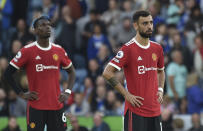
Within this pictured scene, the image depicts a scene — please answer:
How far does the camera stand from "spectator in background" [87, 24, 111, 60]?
1816 centimetres

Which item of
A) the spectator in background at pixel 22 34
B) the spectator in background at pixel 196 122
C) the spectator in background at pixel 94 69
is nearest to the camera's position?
the spectator in background at pixel 196 122

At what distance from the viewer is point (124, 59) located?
9.79 metres

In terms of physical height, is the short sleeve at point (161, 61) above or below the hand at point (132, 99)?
above

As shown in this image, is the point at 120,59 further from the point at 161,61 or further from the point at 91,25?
the point at 91,25

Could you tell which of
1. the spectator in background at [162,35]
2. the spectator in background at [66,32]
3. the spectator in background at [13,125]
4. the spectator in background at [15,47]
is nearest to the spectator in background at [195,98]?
the spectator in background at [162,35]

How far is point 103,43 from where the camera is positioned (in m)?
18.1

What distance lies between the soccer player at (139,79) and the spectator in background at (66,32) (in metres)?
8.76

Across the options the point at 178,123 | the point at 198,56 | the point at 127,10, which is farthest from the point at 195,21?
the point at 178,123

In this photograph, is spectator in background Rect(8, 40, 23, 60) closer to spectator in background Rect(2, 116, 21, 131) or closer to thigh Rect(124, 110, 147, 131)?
spectator in background Rect(2, 116, 21, 131)

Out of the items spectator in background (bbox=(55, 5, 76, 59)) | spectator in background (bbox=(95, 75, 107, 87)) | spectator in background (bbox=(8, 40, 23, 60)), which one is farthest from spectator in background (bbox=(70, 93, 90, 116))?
spectator in background (bbox=(8, 40, 23, 60))

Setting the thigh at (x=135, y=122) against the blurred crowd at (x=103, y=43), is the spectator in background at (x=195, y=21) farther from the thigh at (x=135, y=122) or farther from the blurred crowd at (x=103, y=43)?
the thigh at (x=135, y=122)

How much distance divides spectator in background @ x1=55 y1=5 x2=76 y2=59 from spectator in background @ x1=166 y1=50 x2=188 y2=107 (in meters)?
3.57

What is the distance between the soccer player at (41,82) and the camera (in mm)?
10555

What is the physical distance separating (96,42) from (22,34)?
2590 millimetres
